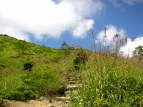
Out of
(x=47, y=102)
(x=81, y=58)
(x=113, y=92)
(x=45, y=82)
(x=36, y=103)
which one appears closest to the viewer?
(x=113, y=92)

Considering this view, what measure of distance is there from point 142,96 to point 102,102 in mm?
1110

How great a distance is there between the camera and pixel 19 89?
9500mm

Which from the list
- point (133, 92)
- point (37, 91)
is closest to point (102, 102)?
point (133, 92)

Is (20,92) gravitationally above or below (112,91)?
below

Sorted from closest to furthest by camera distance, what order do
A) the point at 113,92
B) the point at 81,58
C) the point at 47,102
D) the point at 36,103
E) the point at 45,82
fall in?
the point at 113,92 < the point at 36,103 < the point at 47,102 < the point at 45,82 < the point at 81,58

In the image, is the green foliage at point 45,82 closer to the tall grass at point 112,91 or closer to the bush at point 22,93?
the bush at point 22,93

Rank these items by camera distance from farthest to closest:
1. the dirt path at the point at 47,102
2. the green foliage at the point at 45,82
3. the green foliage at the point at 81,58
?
1. the green foliage at the point at 81,58
2. the green foliage at the point at 45,82
3. the dirt path at the point at 47,102

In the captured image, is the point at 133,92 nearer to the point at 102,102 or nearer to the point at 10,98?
the point at 102,102

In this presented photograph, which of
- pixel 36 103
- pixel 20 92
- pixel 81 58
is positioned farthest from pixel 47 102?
pixel 81 58

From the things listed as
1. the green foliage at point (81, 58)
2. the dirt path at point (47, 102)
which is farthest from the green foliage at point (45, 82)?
the green foliage at point (81, 58)

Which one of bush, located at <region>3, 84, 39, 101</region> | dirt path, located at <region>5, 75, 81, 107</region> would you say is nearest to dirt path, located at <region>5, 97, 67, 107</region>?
dirt path, located at <region>5, 75, 81, 107</region>

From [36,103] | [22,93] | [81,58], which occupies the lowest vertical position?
[36,103]

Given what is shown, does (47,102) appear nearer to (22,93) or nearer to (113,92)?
(22,93)

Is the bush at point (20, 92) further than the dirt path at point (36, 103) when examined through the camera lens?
Yes
